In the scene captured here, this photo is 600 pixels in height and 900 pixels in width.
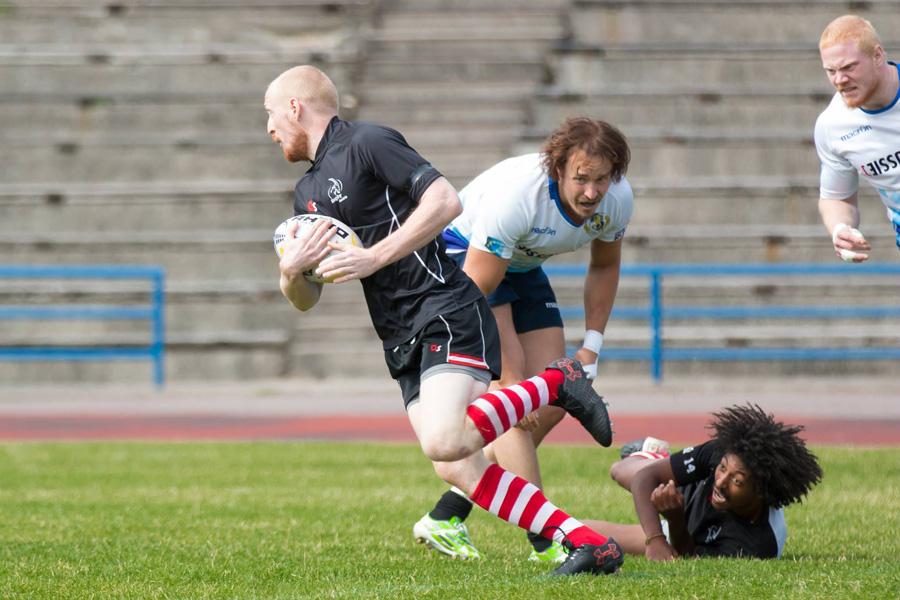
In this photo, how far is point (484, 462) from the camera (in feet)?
20.6

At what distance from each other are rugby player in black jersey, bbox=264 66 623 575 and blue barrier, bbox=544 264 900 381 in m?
12.0

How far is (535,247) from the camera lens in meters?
7.07

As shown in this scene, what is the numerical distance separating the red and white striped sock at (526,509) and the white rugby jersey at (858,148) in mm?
2339

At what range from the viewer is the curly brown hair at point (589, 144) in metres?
6.51

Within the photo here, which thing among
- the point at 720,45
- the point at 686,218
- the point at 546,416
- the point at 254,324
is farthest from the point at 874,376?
the point at 546,416

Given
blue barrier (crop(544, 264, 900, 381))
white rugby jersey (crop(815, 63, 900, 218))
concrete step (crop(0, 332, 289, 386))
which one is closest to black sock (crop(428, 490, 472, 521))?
white rugby jersey (crop(815, 63, 900, 218))

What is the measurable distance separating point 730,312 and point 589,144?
488 inches

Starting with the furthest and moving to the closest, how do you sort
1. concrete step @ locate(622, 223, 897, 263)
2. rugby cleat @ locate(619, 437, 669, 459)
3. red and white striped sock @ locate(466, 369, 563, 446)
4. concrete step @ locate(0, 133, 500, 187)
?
concrete step @ locate(0, 133, 500, 187), concrete step @ locate(622, 223, 897, 263), rugby cleat @ locate(619, 437, 669, 459), red and white striped sock @ locate(466, 369, 563, 446)

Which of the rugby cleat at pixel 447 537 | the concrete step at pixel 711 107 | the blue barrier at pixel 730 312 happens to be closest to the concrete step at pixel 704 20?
the concrete step at pixel 711 107

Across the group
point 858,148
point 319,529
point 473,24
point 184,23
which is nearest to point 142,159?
point 184,23

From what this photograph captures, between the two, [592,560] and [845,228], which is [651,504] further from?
[845,228]

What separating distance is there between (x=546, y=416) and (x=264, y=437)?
22.9ft

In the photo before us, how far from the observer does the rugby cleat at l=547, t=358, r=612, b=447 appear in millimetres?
6168

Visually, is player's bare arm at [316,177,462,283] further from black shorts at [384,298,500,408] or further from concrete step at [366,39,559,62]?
concrete step at [366,39,559,62]
